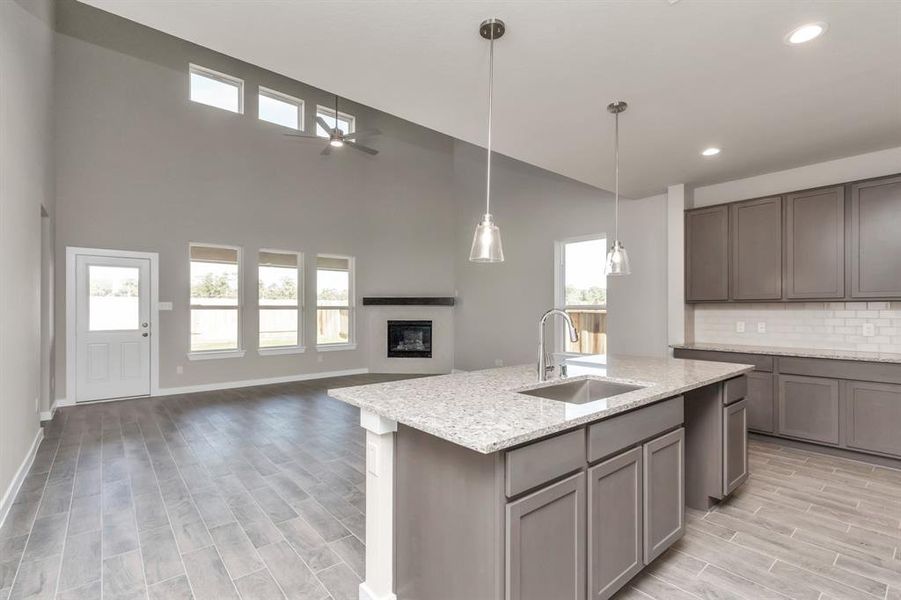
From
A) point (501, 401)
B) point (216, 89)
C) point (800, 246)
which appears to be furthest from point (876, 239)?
point (216, 89)

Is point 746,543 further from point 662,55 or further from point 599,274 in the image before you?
point 599,274

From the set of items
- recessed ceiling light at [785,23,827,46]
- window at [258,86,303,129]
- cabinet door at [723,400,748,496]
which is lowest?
cabinet door at [723,400,748,496]

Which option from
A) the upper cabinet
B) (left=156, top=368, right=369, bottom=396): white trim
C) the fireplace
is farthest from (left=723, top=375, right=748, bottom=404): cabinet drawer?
(left=156, top=368, right=369, bottom=396): white trim

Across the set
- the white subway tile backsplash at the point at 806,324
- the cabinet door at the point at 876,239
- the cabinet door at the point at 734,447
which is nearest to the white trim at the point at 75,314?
the cabinet door at the point at 734,447

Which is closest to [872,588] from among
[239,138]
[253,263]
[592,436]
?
[592,436]

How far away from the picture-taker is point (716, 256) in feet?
15.0

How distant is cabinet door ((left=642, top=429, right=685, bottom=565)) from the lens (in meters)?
2.01

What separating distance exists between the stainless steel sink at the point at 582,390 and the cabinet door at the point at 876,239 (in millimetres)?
2957

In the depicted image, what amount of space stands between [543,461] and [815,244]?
4.02 metres

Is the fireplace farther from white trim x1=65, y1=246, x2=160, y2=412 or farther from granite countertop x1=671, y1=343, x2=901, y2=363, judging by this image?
granite countertop x1=671, y1=343, x2=901, y2=363

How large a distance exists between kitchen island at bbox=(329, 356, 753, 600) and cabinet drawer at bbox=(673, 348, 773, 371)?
2171 millimetres

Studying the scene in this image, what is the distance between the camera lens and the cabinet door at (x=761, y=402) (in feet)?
13.0

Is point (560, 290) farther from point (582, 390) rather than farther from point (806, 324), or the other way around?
point (582, 390)

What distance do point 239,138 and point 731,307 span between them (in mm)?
7082
